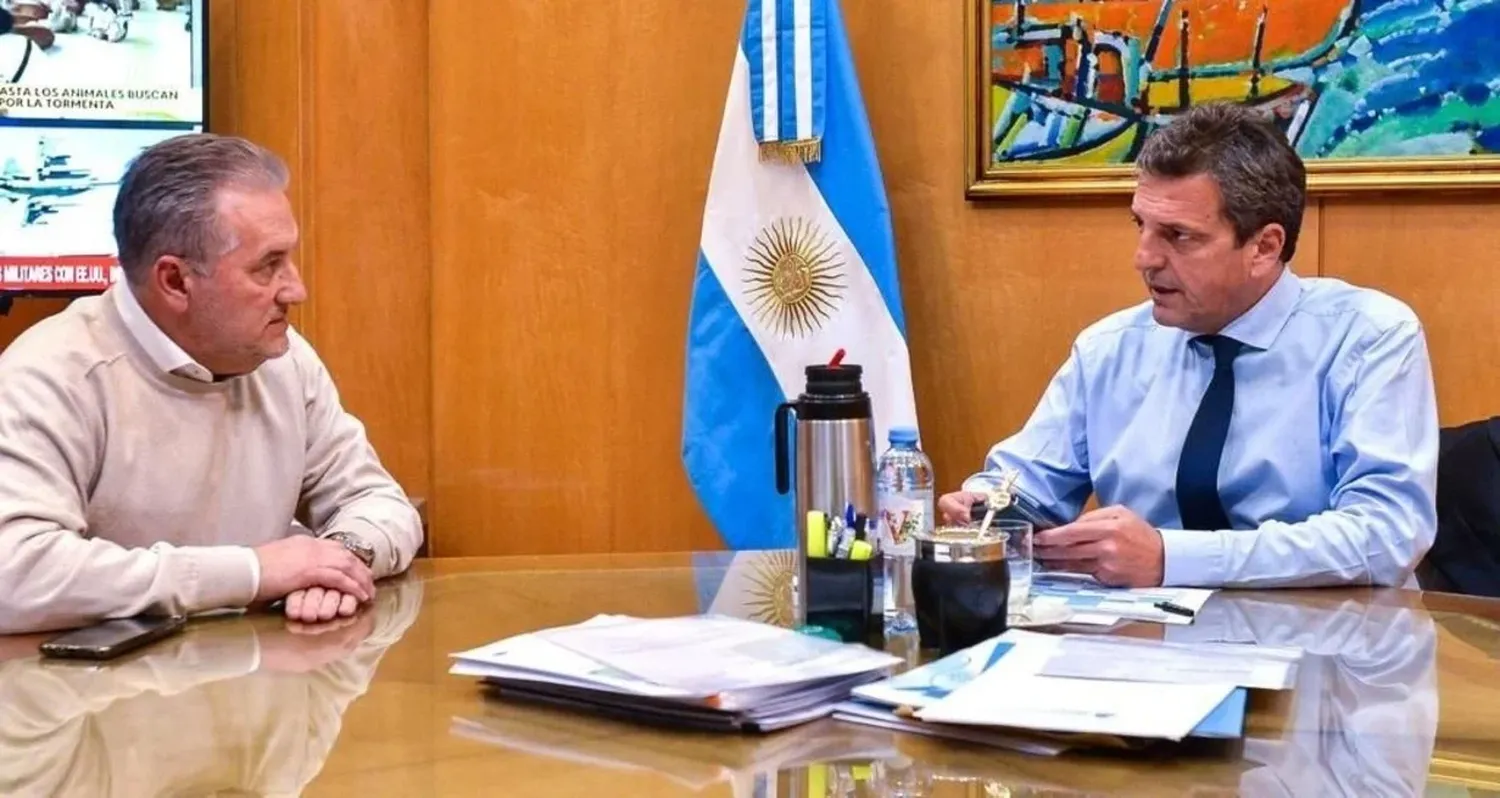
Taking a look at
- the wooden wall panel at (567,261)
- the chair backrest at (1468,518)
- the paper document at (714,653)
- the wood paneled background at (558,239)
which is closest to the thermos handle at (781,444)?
the paper document at (714,653)

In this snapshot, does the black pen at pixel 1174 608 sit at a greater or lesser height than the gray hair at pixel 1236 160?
lesser

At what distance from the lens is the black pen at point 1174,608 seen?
174cm

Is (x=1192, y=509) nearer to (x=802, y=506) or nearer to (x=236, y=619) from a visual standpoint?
(x=802, y=506)

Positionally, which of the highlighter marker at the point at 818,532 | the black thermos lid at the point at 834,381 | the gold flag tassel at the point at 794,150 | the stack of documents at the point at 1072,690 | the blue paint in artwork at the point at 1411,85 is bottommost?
the stack of documents at the point at 1072,690

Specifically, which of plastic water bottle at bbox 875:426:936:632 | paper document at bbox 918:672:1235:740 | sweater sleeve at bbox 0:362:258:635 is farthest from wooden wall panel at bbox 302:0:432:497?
paper document at bbox 918:672:1235:740

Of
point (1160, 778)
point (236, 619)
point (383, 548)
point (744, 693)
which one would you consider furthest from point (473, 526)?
point (1160, 778)

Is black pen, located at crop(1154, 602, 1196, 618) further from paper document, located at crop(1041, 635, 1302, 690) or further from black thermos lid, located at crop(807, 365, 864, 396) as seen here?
black thermos lid, located at crop(807, 365, 864, 396)

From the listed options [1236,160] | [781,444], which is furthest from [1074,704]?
[1236,160]

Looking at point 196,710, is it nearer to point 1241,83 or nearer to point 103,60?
point 103,60

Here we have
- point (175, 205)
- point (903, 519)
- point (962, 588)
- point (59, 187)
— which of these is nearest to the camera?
point (962, 588)

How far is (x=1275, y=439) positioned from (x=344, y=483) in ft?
4.43

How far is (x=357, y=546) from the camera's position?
196 cm

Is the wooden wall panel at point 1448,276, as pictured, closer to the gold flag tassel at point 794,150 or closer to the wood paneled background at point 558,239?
the wood paneled background at point 558,239

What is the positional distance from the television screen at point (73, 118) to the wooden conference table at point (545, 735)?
66.3 inches
